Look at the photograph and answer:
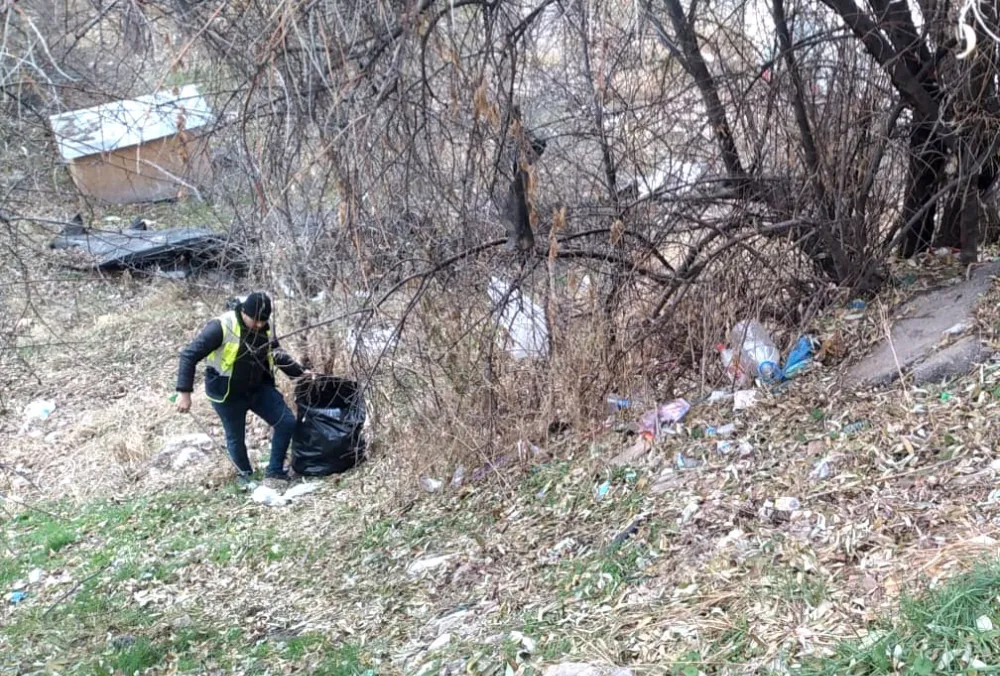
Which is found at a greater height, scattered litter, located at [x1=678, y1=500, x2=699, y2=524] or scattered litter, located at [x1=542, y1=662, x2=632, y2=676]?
scattered litter, located at [x1=678, y1=500, x2=699, y2=524]

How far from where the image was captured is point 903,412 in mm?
4402

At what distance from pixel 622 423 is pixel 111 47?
360 centimetres

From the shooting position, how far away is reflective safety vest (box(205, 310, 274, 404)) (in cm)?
664

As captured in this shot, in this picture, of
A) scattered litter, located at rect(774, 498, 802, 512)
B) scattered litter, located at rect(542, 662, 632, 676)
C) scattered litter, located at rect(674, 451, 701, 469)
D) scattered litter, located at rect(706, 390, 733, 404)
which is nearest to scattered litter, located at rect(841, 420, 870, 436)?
scattered litter, located at rect(774, 498, 802, 512)

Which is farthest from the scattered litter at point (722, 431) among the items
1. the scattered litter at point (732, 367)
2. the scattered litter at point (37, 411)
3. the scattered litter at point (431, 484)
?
the scattered litter at point (37, 411)

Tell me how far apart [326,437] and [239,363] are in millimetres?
783

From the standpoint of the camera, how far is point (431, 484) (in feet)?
19.6

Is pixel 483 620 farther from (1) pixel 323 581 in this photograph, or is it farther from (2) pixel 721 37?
(2) pixel 721 37

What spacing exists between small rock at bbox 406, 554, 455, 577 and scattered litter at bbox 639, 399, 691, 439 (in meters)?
1.23

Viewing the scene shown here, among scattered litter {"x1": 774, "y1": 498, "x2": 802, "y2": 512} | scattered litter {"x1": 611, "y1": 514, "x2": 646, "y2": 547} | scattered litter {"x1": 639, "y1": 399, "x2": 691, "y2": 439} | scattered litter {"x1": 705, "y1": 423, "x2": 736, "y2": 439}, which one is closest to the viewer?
scattered litter {"x1": 774, "y1": 498, "x2": 802, "y2": 512}

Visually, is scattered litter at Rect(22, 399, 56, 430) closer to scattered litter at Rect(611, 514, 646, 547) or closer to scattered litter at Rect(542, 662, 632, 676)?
scattered litter at Rect(611, 514, 646, 547)

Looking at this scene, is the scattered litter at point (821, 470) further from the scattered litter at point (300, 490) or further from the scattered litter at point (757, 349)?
the scattered litter at point (300, 490)

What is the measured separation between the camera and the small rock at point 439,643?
4035mm

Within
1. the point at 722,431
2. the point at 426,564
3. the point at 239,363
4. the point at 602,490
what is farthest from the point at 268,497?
the point at 722,431
